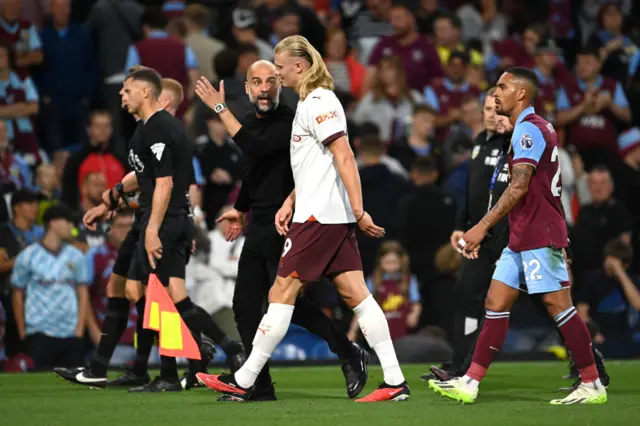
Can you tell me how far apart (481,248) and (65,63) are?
763 cm

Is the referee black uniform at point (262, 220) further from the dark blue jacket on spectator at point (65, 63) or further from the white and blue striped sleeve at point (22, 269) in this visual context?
the dark blue jacket on spectator at point (65, 63)

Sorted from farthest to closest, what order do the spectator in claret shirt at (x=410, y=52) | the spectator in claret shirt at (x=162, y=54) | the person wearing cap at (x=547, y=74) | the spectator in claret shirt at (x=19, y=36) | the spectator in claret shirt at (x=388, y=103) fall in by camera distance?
the spectator in claret shirt at (x=410, y=52), the person wearing cap at (x=547, y=74), the spectator in claret shirt at (x=388, y=103), the spectator in claret shirt at (x=19, y=36), the spectator in claret shirt at (x=162, y=54)

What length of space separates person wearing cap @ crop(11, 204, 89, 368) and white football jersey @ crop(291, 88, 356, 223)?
16.9 ft

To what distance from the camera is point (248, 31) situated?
16750 mm

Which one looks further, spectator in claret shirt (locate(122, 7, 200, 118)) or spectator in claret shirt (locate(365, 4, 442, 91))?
spectator in claret shirt (locate(365, 4, 442, 91))

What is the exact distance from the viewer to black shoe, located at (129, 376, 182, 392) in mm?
9828

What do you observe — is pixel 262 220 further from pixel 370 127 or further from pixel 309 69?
pixel 370 127

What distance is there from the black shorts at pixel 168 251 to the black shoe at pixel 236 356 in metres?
0.69

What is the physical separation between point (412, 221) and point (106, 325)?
5.12m

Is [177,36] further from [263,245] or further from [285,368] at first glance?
[263,245]

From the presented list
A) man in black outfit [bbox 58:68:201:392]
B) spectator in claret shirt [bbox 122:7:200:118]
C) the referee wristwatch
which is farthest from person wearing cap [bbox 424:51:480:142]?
the referee wristwatch

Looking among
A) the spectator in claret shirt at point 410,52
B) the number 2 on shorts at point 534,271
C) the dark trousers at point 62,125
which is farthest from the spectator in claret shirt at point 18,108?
the number 2 on shorts at point 534,271

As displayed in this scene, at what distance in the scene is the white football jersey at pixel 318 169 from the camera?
27.2 feet

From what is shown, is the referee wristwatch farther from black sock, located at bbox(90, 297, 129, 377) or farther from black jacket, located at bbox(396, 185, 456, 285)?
black jacket, located at bbox(396, 185, 456, 285)
